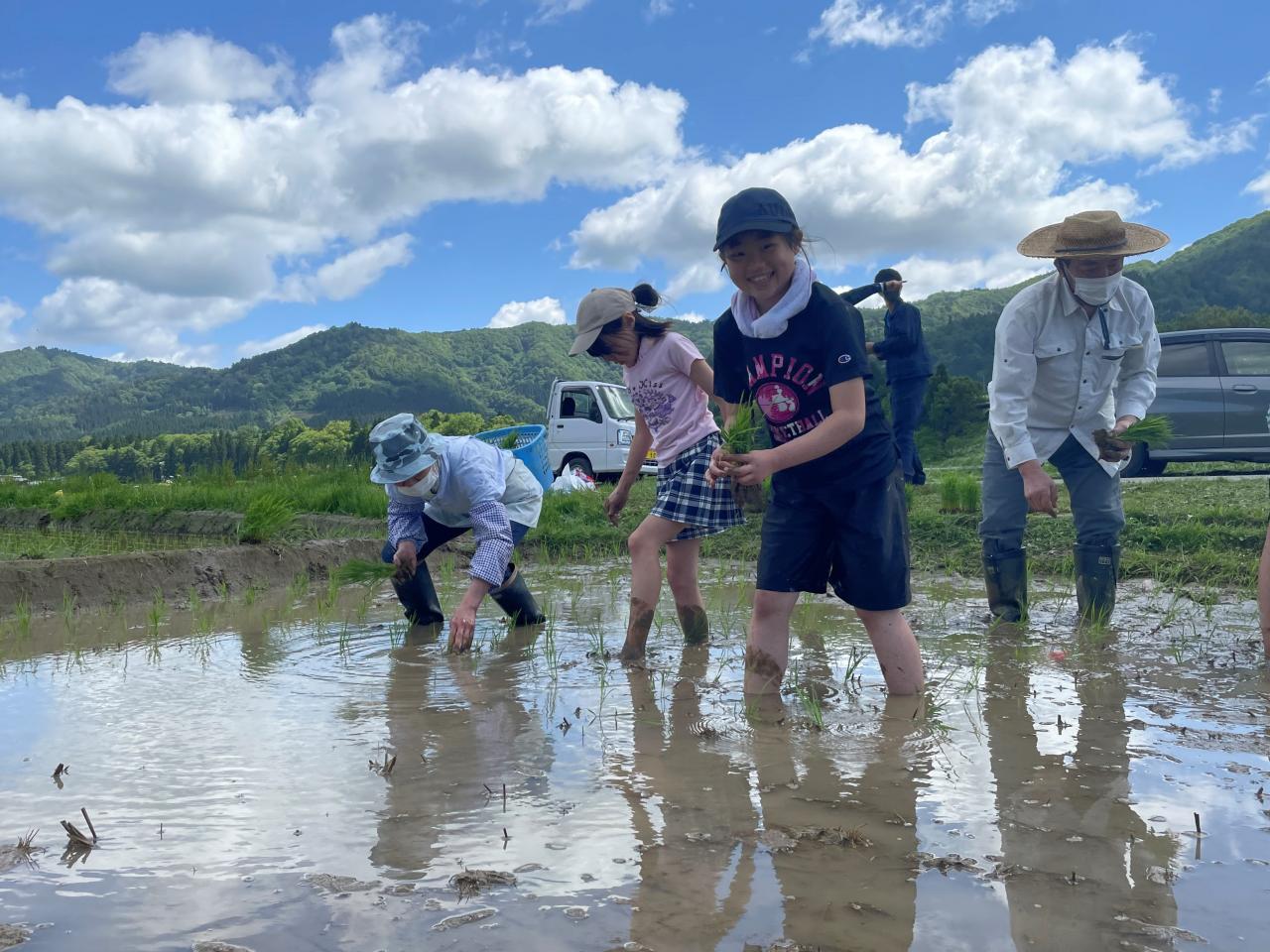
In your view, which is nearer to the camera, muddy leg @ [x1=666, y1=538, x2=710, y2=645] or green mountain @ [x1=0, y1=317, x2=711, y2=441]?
muddy leg @ [x1=666, y1=538, x2=710, y2=645]

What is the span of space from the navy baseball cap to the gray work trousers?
2.03 metres

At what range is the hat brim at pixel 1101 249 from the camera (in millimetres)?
3998

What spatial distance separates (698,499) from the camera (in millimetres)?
4000

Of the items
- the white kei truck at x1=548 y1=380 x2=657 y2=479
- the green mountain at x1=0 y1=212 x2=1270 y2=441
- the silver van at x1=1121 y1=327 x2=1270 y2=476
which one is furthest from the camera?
the green mountain at x1=0 y1=212 x2=1270 y2=441

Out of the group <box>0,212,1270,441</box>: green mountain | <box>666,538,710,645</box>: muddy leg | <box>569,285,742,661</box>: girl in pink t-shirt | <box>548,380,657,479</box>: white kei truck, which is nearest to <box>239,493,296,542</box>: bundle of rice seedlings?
<box>569,285,742,661</box>: girl in pink t-shirt

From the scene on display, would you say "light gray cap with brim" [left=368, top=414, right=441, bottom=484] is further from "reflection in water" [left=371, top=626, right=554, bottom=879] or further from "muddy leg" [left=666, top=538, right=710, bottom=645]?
"muddy leg" [left=666, top=538, right=710, bottom=645]

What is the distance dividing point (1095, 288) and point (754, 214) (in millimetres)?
1998

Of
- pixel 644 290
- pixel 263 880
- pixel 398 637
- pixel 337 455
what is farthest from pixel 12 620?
pixel 337 455

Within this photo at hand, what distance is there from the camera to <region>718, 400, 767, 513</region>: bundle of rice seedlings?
323 centimetres

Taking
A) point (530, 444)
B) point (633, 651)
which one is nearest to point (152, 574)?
point (530, 444)

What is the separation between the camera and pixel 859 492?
10.0ft

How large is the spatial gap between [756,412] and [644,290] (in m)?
1.11

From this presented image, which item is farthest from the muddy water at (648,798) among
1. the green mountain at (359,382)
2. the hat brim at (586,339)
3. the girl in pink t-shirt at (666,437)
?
the green mountain at (359,382)

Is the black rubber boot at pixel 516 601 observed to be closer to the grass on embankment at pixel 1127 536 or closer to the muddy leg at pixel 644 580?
the muddy leg at pixel 644 580
